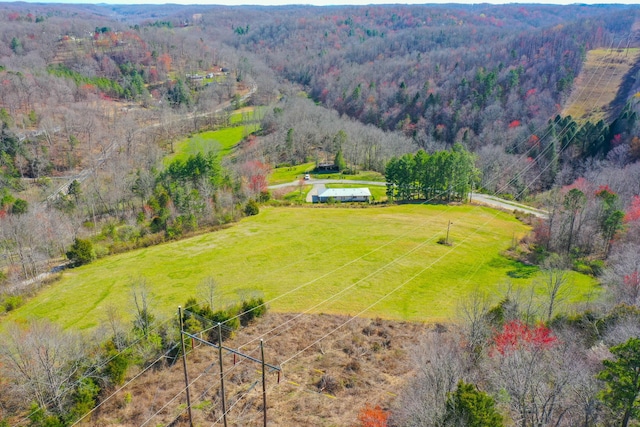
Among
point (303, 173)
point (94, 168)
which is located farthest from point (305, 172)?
point (94, 168)

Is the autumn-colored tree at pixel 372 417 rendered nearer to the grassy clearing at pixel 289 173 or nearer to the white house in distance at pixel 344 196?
the white house in distance at pixel 344 196

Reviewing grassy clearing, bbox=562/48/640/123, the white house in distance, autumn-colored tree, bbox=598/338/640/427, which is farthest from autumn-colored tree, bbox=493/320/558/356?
grassy clearing, bbox=562/48/640/123

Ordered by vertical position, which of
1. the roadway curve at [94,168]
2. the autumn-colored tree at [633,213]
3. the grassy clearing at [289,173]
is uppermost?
the autumn-colored tree at [633,213]

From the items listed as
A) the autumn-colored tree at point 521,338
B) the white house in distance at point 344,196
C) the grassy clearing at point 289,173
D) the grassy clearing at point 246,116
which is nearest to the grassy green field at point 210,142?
the grassy clearing at point 246,116

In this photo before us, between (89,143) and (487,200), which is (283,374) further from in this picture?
(89,143)

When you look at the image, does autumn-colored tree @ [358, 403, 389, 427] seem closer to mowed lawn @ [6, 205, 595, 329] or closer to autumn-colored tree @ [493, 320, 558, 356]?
autumn-colored tree @ [493, 320, 558, 356]

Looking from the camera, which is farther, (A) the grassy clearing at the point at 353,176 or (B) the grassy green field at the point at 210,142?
(B) the grassy green field at the point at 210,142

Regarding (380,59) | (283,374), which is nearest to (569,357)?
(283,374)
